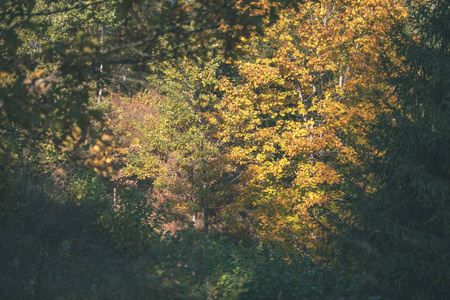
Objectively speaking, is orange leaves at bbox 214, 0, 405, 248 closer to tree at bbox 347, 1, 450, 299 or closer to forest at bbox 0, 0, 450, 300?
→ forest at bbox 0, 0, 450, 300

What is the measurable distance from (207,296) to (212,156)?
1292 centimetres

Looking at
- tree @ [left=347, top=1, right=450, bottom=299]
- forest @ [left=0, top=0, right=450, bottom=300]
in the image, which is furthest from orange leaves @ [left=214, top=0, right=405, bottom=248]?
tree @ [left=347, top=1, right=450, bottom=299]

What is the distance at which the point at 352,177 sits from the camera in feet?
32.7

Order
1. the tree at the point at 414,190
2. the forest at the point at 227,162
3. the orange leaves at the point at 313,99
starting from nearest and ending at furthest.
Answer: the forest at the point at 227,162
the tree at the point at 414,190
the orange leaves at the point at 313,99

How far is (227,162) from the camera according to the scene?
61.6ft

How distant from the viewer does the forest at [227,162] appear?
4.73 meters

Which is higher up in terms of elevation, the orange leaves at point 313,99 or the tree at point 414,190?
the orange leaves at point 313,99

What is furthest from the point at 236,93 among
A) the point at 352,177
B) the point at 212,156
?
the point at 352,177

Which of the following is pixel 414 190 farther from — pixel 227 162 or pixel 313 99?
pixel 227 162

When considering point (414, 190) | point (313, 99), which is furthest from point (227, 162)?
point (414, 190)

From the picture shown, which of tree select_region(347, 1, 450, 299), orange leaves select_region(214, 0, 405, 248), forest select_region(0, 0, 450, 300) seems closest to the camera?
forest select_region(0, 0, 450, 300)

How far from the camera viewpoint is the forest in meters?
4.73

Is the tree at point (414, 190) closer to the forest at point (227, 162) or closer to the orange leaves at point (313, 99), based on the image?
the forest at point (227, 162)

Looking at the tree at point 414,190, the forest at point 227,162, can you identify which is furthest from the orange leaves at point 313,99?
the tree at point 414,190
